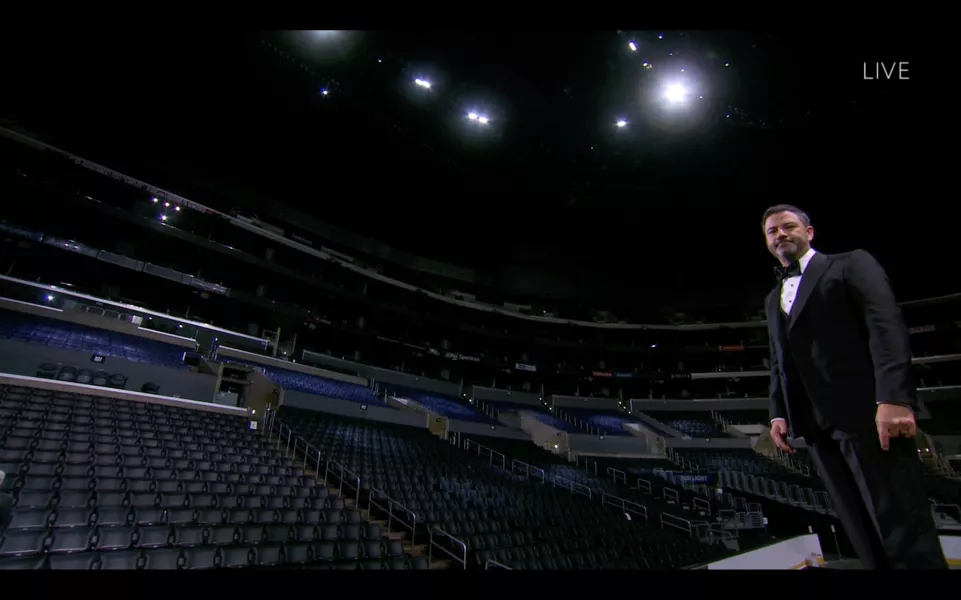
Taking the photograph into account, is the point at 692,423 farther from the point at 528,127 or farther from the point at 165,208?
the point at 165,208

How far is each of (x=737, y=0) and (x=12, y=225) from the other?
68.7 feet

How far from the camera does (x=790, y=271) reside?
7.40 ft

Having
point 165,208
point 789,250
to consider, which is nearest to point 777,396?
point 789,250

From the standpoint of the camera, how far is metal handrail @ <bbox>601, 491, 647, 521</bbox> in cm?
1175

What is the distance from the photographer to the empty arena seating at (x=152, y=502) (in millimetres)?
4527

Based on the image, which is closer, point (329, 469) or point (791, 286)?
point (791, 286)

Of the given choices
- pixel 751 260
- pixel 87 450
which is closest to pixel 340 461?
pixel 87 450

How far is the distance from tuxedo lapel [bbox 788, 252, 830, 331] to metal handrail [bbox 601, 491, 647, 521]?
11.3 meters

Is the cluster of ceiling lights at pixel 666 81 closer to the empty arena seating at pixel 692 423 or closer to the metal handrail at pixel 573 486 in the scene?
the metal handrail at pixel 573 486

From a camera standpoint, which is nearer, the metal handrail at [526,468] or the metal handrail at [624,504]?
the metal handrail at [624,504]

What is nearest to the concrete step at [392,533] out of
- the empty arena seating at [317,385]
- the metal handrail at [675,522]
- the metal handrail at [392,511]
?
the metal handrail at [392,511]

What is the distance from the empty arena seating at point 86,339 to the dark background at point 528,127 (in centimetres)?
713

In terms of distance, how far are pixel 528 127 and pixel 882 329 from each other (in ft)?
51.9

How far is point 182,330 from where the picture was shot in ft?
51.9
